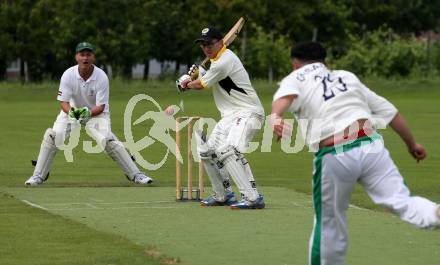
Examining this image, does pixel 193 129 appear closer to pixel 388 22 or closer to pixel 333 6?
pixel 333 6

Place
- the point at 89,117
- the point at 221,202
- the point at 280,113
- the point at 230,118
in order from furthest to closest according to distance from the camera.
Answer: the point at 89,117 < the point at 221,202 < the point at 230,118 < the point at 280,113

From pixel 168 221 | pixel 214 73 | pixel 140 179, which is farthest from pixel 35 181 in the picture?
pixel 168 221

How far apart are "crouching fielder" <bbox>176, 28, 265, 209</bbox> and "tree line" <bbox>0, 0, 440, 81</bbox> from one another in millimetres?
38243

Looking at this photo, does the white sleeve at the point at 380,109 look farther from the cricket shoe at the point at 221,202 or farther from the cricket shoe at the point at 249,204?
the cricket shoe at the point at 221,202

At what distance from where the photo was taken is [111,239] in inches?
425

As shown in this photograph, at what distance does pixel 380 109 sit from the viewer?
29.2 ft

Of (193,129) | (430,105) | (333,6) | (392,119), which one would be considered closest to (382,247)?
(392,119)

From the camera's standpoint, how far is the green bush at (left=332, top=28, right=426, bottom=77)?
52.0 meters

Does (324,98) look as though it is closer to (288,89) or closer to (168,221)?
(288,89)

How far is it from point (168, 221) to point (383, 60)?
134ft

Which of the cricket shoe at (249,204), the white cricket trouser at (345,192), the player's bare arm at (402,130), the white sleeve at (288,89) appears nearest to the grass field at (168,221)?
the cricket shoe at (249,204)

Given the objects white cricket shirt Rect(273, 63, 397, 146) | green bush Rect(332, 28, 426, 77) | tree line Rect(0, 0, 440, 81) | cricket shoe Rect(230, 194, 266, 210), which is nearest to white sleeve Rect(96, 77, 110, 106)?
cricket shoe Rect(230, 194, 266, 210)

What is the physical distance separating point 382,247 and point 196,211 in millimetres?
3199

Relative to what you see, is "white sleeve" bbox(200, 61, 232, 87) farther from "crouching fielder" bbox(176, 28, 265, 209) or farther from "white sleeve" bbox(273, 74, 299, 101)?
"white sleeve" bbox(273, 74, 299, 101)
